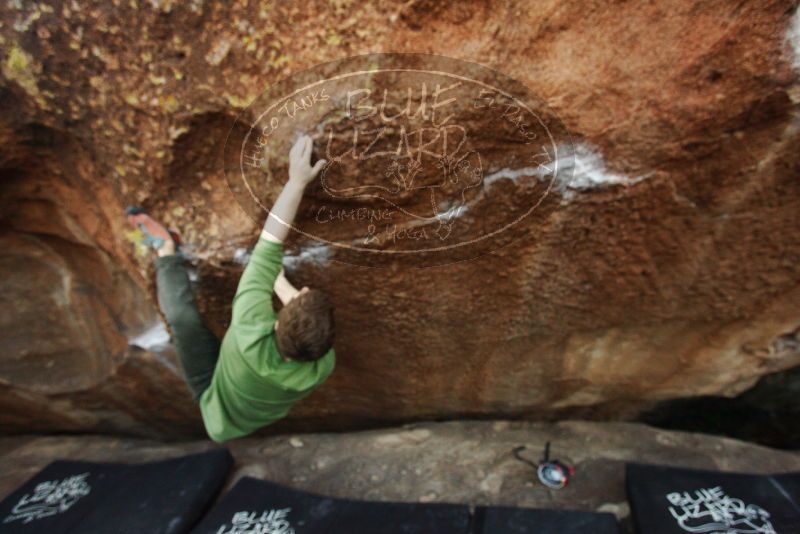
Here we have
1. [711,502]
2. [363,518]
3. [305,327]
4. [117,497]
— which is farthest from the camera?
[117,497]

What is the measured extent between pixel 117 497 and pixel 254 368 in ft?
3.59

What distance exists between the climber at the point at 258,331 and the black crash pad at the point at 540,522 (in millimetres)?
776

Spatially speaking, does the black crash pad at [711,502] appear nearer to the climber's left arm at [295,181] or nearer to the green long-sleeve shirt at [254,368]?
the green long-sleeve shirt at [254,368]

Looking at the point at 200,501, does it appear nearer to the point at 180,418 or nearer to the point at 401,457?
the point at 180,418

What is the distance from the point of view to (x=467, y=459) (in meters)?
2.10

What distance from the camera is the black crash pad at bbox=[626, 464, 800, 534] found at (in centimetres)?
156

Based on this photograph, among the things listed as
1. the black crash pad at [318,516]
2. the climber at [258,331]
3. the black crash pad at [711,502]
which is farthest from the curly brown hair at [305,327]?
the black crash pad at [711,502]

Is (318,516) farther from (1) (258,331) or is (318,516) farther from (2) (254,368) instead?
(1) (258,331)

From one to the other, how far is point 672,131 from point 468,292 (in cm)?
75

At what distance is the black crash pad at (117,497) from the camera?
1882 mm

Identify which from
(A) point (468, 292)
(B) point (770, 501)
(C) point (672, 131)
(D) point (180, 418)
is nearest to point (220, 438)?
(D) point (180, 418)

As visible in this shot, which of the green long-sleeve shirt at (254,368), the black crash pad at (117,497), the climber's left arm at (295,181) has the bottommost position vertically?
the black crash pad at (117,497)

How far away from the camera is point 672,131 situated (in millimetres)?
1283

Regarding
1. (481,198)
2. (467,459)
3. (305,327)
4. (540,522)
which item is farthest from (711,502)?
(305,327)
